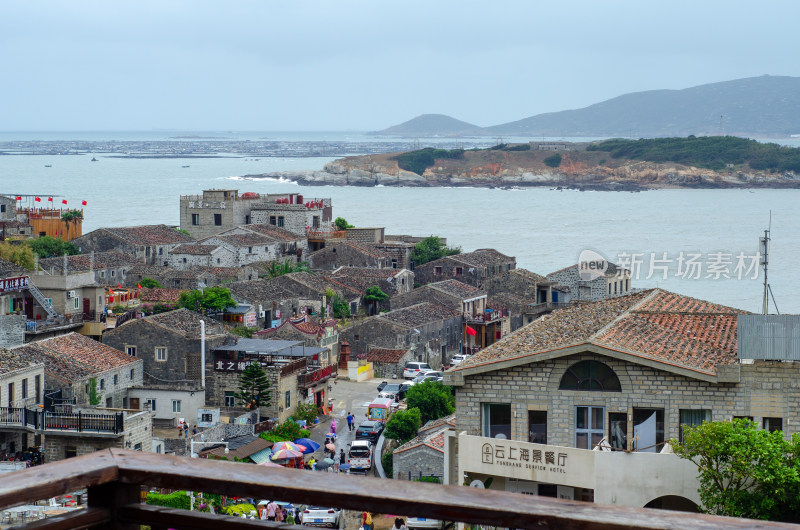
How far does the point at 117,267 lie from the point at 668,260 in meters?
27.1

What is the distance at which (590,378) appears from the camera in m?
10.5

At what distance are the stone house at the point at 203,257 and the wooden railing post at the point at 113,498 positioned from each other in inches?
1576

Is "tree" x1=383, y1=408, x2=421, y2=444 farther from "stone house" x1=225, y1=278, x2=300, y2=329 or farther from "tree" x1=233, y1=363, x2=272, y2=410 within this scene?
"stone house" x1=225, y1=278, x2=300, y2=329

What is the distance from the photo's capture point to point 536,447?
10.2 metres

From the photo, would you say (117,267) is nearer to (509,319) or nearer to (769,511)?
(509,319)

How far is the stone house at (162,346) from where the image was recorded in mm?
24281

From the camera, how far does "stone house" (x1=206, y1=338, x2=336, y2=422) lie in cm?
2311

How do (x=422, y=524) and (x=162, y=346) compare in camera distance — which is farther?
(x=162, y=346)

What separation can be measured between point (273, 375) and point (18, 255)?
1705 centimetres

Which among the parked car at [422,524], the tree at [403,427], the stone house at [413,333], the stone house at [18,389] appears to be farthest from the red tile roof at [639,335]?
the stone house at [413,333]

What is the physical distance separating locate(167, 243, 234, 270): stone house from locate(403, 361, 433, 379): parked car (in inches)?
540

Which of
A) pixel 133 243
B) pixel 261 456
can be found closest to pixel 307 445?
pixel 261 456

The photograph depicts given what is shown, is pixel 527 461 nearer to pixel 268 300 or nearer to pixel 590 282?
pixel 590 282

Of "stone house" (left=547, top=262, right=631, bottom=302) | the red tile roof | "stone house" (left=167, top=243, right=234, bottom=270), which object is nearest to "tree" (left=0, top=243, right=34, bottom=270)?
"stone house" (left=167, top=243, right=234, bottom=270)
